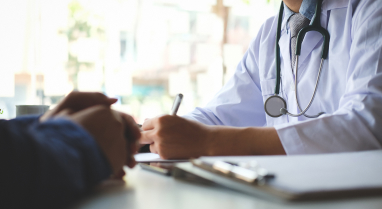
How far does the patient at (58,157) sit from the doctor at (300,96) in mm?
299

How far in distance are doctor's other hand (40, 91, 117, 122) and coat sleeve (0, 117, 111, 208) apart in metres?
0.13

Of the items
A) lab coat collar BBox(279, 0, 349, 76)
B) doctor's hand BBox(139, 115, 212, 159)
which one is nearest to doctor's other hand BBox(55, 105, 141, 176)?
doctor's hand BBox(139, 115, 212, 159)

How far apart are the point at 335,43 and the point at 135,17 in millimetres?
2044

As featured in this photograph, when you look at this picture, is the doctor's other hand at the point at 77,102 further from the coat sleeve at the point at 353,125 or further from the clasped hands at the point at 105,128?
the coat sleeve at the point at 353,125

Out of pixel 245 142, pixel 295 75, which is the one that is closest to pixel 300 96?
pixel 295 75

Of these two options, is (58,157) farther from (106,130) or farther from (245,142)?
(245,142)

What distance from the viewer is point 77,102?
A: 54 cm

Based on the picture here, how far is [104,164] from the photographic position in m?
0.42

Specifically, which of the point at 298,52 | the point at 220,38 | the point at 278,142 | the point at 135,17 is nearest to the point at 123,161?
the point at 278,142

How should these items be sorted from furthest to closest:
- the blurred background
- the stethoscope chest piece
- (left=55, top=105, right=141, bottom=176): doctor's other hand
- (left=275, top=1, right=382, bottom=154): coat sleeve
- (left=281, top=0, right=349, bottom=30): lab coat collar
→ 1. the blurred background
2. the stethoscope chest piece
3. (left=281, top=0, right=349, bottom=30): lab coat collar
4. (left=275, top=1, right=382, bottom=154): coat sleeve
5. (left=55, top=105, right=141, bottom=176): doctor's other hand

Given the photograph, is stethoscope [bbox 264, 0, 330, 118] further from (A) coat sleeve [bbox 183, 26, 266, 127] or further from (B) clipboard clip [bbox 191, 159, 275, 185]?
(B) clipboard clip [bbox 191, 159, 275, 185]

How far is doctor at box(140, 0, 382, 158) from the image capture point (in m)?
0.71

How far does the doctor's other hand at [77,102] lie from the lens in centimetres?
52

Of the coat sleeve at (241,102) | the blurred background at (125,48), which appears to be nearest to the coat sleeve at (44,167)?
the coat sleeve at (241,102)
